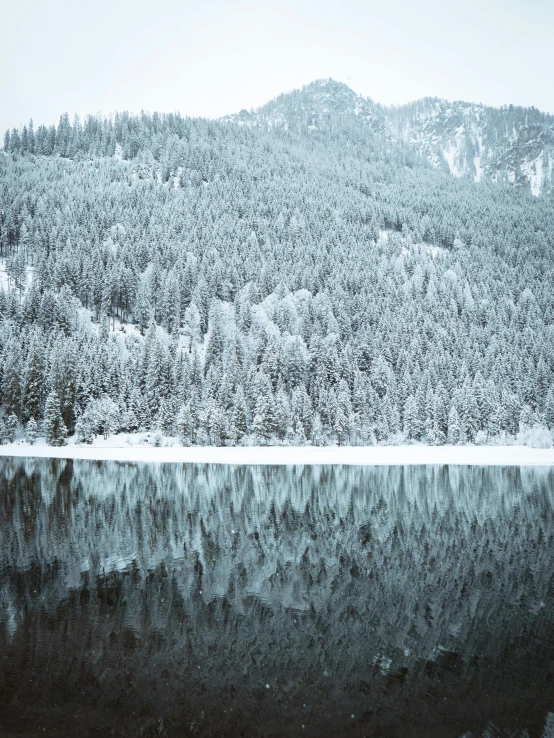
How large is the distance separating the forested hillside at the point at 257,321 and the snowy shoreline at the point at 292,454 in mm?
4498

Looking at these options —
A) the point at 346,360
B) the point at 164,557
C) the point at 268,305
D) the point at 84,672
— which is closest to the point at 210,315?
the point at 268,305

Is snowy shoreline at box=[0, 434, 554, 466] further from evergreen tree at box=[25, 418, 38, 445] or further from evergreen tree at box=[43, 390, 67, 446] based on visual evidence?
evergreen tree at box=[43, 390, 67, 446]

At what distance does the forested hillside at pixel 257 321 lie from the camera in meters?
92.5

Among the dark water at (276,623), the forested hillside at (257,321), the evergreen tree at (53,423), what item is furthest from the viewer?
the forested hillside at (257,321)

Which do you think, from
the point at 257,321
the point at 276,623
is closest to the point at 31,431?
the point at 257,321

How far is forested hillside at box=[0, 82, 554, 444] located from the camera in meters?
92.5

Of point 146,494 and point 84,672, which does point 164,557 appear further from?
point 146,494

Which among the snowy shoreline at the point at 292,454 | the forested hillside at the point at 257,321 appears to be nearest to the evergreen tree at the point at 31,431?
the snowy shoreline at the point at 292,454

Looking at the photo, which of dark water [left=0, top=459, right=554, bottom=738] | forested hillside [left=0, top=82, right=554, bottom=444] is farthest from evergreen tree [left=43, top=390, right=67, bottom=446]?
dark water [left=0, top=459, right=554, bottom=738]

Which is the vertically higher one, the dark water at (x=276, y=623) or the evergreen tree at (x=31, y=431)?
the dark water at (x=276, y=623)

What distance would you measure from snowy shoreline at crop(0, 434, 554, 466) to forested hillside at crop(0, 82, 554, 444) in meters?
4.50

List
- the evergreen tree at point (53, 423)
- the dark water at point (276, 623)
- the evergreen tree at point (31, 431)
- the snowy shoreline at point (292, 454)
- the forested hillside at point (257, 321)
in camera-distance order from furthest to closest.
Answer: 1. the forested hillside at point (257, 321)
2. the evergreen tree at point (31, 431)
3. the evergreen tree at point (53, 423)
4. the snowy shoreline at point (292, 454)
5. the dark water at point (276, 623)

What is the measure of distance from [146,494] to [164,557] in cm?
1800

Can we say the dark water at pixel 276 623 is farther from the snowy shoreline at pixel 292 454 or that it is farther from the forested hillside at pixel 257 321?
the forested hillside at pixel 257 321
